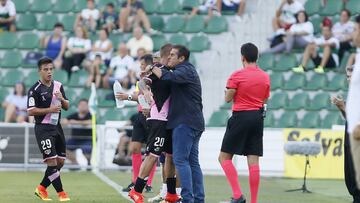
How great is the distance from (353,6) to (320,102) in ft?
11.4

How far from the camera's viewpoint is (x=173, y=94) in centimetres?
1218

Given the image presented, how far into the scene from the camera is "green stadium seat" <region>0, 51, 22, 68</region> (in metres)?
24.5

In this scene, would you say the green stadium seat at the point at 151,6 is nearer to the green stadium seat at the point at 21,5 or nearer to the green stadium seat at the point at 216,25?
the green stadium seat at the point at 216,25

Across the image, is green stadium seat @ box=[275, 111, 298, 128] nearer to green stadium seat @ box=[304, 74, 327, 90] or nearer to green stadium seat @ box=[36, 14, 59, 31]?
green stadium seat @ box=[304, 74, 327, 90]

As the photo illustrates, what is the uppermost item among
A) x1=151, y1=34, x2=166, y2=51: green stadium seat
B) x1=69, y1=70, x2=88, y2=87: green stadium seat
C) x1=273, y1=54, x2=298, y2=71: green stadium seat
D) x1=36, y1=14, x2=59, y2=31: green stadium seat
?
x1=36, y1=14, x2=59, y2=31: green stadium seat

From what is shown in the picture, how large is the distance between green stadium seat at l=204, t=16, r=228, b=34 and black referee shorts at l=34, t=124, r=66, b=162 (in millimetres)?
11504

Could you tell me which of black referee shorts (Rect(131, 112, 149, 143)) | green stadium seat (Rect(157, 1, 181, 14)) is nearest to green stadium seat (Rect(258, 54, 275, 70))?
green stadium seat (Rect(157, 1, 181, 14))

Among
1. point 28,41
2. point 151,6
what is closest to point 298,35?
point 151,6

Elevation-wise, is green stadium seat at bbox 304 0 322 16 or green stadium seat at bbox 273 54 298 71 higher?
green stadium seat at bbox 304 0 322 16

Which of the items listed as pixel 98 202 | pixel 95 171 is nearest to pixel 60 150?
pixel 98 202

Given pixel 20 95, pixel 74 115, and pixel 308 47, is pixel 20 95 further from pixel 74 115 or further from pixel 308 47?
pixel 308 47

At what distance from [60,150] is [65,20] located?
39.2ft

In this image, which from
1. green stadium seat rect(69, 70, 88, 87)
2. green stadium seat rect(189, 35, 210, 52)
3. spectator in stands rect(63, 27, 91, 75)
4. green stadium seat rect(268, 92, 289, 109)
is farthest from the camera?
green stadium seat rect(189, 35, 210, 52)

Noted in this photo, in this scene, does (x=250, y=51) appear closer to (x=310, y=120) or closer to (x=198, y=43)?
(x=310, y=120)
